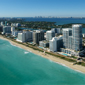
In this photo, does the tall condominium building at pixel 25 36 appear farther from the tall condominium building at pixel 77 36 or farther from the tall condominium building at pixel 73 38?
the tall condominium building at pixel 77 36

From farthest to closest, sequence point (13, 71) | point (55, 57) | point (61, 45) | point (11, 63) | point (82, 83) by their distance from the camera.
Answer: point (61, 45) < point (55, 57) < point (11, 63) < point (13, 71) < point (82, 83)

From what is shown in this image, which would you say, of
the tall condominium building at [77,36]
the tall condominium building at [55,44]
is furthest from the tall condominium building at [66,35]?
the tall condominium building at [77,36]

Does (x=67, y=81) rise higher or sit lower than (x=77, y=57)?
lower

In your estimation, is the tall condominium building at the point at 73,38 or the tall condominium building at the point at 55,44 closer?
the tall condominium building at the point at 73,38

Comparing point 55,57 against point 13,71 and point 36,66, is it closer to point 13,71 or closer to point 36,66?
point 36,66

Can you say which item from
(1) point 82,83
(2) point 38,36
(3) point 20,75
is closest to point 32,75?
(3) point 20,75

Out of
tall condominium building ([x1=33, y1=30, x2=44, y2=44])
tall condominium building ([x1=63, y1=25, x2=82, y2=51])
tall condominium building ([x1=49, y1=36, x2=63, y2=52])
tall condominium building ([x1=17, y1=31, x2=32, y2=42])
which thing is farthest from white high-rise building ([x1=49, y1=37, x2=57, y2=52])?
tall condominium building ([x1=17, y1=31, x2=32, y2=42])

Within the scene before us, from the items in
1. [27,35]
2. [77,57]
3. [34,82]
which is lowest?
[34,82]

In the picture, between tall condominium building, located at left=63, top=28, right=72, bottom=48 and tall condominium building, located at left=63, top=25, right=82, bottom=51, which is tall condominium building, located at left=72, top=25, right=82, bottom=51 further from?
tall condominium building, located at left=63, top=28, right=72, bottom=48

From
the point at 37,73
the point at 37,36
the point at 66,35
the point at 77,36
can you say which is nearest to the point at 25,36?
the point at 37,36
